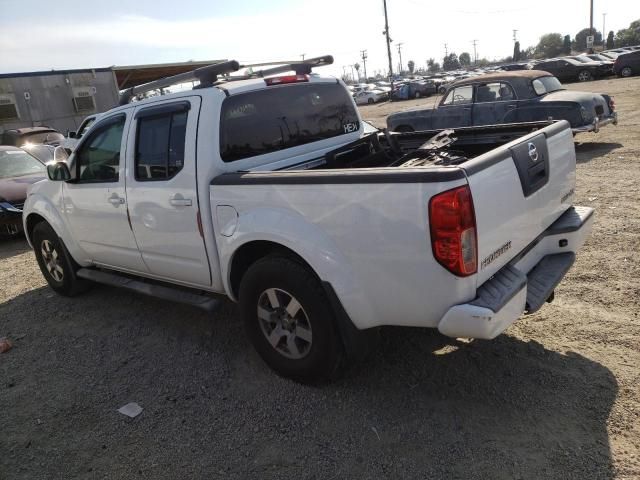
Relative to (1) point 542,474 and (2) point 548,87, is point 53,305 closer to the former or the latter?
(1) point 542,474

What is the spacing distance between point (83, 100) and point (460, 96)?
20916 millimetres

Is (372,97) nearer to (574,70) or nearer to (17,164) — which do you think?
(574,70)

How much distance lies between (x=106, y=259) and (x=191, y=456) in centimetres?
254

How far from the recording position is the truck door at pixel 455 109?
11172 mm

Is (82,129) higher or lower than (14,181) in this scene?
higher

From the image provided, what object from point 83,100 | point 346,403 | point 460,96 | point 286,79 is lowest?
point 346,403

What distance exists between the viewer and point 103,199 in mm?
4480

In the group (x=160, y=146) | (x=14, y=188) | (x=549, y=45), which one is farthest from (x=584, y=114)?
(x=549, y=45)

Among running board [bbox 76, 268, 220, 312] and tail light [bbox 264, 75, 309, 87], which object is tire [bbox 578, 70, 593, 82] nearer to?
tail light [bbox 264, 75, 309, 87]

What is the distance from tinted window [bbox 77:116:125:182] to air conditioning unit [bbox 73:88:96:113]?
2355cm

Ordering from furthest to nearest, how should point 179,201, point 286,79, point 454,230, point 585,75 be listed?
point 585,75, point 286,79, point 179,201, point 454,230

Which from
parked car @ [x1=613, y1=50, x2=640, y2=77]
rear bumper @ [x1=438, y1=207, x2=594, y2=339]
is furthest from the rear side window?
parked car @ [x1=613, y1=50, x2=640, y2=77]

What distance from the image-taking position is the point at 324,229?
116 inches

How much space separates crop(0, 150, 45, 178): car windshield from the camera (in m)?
9.48
